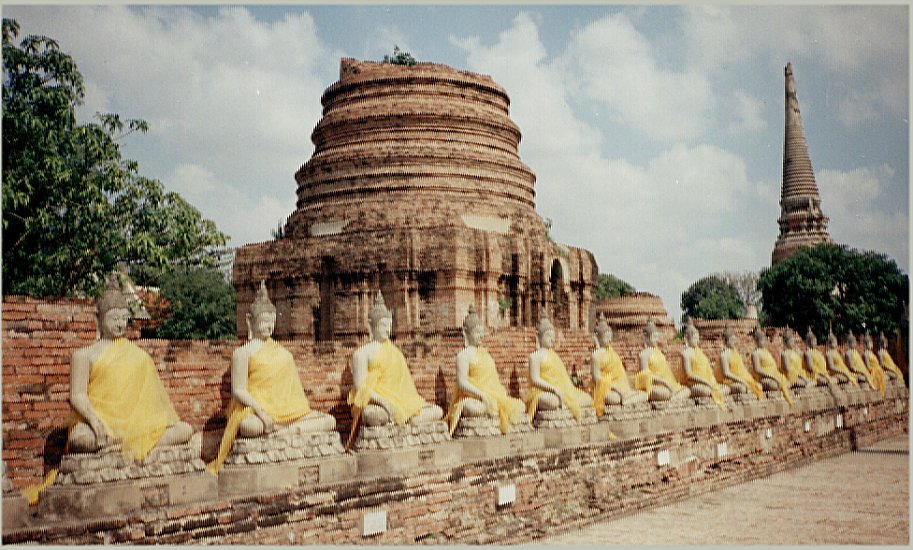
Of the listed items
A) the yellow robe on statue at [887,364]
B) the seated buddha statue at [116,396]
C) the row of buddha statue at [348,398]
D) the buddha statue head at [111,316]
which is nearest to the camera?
the seated buddha statue at [116,396]

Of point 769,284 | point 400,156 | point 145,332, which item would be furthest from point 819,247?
point 145,332

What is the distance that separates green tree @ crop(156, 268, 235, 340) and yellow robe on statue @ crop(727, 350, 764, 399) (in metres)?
13.4

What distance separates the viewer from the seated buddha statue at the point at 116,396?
6.11m

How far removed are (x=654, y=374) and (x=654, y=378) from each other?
8 centimetres

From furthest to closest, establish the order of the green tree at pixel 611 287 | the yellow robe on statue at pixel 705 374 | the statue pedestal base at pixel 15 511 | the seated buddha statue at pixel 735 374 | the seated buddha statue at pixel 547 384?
1. the green tree at pixel 611 287
2. the seated buddha statue at pixel 735 374
3. the yellow robe on statue at pixel 705 374
4. the seated buddha statue at pixel 547 384
5. the statue pedestal base at pixel 15 511

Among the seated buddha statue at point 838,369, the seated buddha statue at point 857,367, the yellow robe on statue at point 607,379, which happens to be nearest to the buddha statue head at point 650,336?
the yellow robe on statue at point 607,379

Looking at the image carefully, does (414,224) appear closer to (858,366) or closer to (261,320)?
(261,320)

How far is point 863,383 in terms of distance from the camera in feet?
63.4

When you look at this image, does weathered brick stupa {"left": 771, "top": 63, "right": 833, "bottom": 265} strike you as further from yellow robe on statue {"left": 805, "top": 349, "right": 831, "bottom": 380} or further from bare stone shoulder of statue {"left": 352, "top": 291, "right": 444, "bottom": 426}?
bare stone shoulder of statue {"left": 352, "top": 291, "right": 444, "bottom": 426}

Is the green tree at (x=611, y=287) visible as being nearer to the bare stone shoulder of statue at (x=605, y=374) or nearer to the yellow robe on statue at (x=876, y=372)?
the yellow robe on statue at (x=876, y=372)

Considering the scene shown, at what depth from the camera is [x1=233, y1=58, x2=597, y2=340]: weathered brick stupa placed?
51.3 ft

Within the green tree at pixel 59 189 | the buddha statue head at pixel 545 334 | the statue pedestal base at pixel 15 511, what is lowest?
the statue pedestal base at pixel 15 511

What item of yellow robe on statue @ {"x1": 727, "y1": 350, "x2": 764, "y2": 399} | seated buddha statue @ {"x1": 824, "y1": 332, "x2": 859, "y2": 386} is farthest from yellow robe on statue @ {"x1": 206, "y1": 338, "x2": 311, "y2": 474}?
seated buddha statue @ {"x1": 824, "y1": 332, "x2": 859, "y2": 386}

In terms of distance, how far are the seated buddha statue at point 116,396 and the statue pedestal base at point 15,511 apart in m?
0.44
